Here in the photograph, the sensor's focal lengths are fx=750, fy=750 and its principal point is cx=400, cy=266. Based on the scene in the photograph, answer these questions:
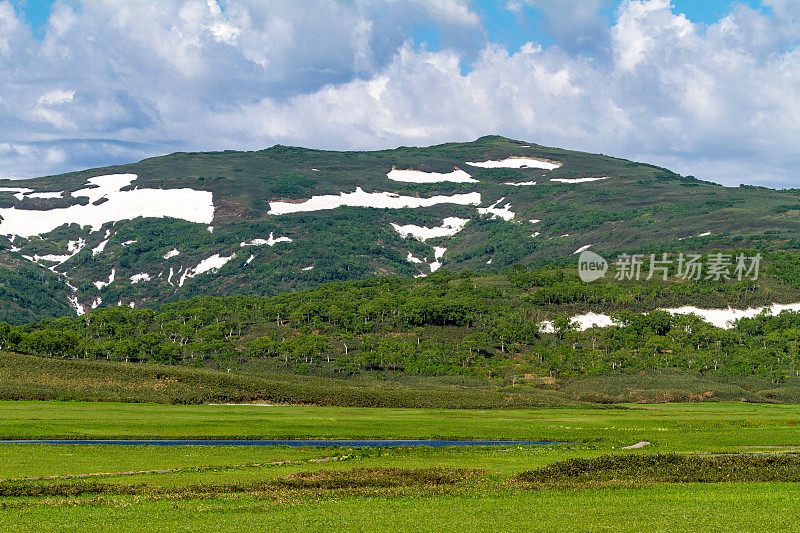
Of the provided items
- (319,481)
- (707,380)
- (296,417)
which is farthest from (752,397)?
(319,481)

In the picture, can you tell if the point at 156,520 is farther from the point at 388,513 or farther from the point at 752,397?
the point at 752,397

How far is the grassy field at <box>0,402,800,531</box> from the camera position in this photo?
99.7 feet

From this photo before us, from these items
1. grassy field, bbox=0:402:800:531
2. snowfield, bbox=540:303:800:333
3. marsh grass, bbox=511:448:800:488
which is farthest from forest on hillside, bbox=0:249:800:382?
marsh grass, bbox=511:448:800:488

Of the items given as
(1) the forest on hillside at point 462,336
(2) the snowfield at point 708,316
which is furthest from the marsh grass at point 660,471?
(2) the snowfield at point 708,316

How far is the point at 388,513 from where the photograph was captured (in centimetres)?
3231

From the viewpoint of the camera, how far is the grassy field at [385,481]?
99.7 feet

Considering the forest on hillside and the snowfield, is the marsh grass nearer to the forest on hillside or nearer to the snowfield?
the forest on hillside

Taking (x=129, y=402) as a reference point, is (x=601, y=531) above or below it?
above

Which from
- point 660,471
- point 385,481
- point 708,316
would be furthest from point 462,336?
point 385,481

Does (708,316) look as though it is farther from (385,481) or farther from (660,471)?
(385,481)

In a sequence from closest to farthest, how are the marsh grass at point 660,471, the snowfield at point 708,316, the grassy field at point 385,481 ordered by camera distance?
the grassy field at point 385,481 < the marsh grass at point 660,471 < the snowfield at point 708,316

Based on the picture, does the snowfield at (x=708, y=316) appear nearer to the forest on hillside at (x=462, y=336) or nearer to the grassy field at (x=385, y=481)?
the forest on hillside at (x=462, y=336)

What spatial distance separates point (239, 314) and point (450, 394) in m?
92.4

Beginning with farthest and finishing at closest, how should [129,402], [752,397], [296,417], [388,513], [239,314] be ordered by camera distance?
[239,314], [752,397], [129,402], [296,417], [388,513]
